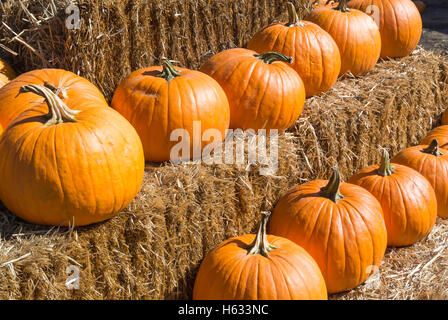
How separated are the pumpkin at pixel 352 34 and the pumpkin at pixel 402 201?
1.14 metres

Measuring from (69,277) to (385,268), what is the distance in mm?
1967

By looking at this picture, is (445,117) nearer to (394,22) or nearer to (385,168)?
(394,22)

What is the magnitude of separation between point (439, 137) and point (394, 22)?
3.74 feet

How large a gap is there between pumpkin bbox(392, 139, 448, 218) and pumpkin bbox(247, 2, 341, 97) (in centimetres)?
83

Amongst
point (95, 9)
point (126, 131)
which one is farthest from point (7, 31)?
point (126, 131)

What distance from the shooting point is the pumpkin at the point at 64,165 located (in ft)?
7.86

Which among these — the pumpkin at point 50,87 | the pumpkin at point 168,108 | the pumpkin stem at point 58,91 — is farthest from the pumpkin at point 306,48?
the pumpkin stem at point 58,91

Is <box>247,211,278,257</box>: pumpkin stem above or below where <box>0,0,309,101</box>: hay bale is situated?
below

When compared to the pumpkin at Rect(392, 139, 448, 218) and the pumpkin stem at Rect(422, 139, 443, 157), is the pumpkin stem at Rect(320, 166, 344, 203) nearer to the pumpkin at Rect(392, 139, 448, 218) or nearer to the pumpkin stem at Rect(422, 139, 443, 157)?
the pumpkin at Rect(392, 139, 448, 218)

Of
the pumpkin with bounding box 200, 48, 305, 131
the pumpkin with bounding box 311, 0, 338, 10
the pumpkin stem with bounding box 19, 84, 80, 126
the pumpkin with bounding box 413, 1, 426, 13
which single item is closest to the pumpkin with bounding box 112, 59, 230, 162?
the pumpkin with bounding box 200, 48, 305, 131

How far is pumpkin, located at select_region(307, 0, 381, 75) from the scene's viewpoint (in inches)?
167

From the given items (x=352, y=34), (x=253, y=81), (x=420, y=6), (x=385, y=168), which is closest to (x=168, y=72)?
(x=253, y=81)

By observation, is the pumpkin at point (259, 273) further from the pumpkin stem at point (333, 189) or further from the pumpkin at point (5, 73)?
the pumpkin at point (5, 73)
